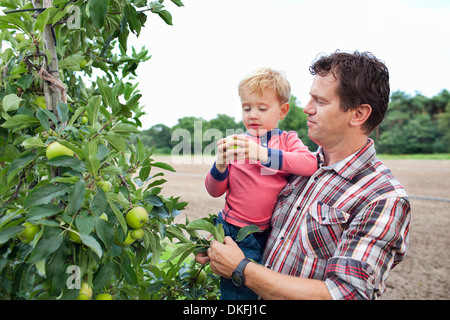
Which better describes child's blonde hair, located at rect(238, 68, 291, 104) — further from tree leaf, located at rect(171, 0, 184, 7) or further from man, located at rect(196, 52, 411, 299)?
tree leaf, located at rect(171, 0, 184, 7)

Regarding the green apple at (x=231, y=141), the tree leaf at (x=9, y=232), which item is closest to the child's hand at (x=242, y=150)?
the green apple at (x=231, y=141)

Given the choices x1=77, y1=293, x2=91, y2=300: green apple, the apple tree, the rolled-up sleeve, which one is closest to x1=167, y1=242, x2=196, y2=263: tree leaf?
the apple tree

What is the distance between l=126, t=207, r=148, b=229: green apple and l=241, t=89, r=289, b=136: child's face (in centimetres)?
78

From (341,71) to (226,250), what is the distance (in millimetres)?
961

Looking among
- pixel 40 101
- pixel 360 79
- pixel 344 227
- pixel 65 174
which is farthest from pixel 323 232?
pixel 40 101

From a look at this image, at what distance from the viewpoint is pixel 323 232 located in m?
1.35

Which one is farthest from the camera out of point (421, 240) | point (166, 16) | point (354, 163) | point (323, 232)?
point (421, 240)

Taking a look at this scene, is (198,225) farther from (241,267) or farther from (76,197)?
(76,197)

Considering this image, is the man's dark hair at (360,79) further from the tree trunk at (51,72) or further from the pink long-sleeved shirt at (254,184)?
the tree trunk at (51,72)

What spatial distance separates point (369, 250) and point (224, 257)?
1.86ft

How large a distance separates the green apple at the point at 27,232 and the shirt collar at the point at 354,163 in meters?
1.19

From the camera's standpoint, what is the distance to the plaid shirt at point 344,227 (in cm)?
120
